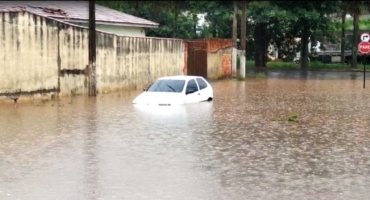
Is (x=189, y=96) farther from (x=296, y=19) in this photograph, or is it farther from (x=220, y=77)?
(x=296, y=19)

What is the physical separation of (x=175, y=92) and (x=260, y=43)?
→ 37.2m

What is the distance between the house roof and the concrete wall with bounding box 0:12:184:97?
2558 millimetres

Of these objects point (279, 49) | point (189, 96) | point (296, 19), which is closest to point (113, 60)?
point (189, 96)

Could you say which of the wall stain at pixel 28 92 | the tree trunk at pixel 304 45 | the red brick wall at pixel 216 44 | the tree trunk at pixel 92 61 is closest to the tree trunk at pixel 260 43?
the tree trunk at pixel 304 45

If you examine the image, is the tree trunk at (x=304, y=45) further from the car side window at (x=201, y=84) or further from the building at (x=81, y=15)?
the car side window at (x=201, y=84)

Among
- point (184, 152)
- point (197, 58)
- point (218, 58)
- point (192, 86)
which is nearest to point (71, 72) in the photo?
point (192, 86)

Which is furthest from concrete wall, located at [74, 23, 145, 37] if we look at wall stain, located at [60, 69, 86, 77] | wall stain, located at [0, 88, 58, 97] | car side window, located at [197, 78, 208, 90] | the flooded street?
the flooded street

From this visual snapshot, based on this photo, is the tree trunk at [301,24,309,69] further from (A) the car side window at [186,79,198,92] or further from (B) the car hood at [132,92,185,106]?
(B) the car hood at [132,92,185,106]

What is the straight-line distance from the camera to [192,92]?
24.5 metres

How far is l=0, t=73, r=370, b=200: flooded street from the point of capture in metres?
8.95

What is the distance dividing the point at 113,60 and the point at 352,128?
618 inches

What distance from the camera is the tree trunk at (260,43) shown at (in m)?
59.9

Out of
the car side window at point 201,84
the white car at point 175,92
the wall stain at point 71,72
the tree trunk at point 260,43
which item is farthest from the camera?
the tree trunk at point 260,43

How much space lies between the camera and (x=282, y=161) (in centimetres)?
1159
